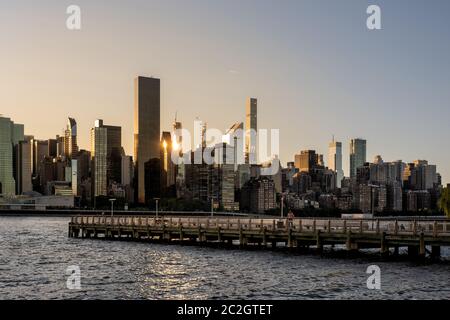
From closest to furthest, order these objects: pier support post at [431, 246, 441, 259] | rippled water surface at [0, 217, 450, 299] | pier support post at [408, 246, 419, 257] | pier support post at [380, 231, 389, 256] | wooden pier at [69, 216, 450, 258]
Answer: rippled water surface at [0, 217, 450, 299], wooden pier at [69, 216, 450, 258], pier support post at [380, 231, 389, 256], pier support post at [431, 246, 441, 259], pier support post at [408, 246, 419, 257]

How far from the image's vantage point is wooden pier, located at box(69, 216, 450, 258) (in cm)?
5400

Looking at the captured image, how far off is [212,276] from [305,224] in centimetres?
1792

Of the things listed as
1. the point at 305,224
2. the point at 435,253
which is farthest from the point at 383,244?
the point at 305,224

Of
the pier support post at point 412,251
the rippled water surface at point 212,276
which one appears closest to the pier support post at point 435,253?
the pier support post at point 412,251

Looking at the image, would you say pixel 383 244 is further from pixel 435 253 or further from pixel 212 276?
pixel 212 276

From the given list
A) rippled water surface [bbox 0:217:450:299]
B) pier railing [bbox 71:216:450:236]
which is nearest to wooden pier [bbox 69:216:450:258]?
pier railing [bbox 71:216:450:236]

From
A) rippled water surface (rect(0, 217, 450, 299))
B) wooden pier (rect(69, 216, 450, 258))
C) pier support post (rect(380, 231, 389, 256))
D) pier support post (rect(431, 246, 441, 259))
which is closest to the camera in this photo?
rippled water surface (rect(0, 217, 450, 299))

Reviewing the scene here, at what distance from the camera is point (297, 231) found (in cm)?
6219

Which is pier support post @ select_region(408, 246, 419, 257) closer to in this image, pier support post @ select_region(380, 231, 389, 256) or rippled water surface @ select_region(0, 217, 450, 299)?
pier support post @ select_region(380, 231, 389, 256)

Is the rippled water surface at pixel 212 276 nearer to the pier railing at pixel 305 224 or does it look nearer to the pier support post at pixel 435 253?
the pier railing at pixel 305 224

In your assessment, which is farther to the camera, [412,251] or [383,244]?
[412,251]

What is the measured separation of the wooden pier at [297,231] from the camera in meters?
54.0

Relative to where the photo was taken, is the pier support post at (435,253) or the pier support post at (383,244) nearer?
the pier support post at (383,244)

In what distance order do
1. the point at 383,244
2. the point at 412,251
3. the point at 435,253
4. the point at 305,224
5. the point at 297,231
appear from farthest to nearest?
the point at 305,224 < the point at 297,231 < the point at 412,251 < the point at 435,253 < the point at 383,244
